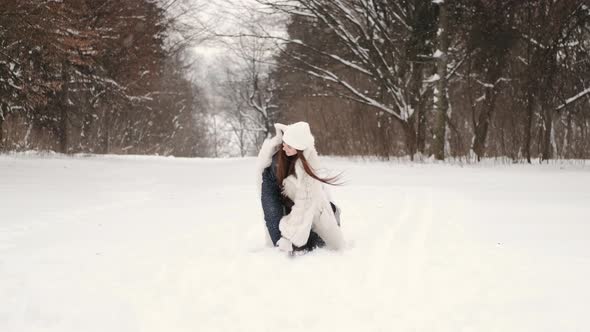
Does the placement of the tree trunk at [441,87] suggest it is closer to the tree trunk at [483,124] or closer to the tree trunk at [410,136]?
the tree trunk at [410,136]

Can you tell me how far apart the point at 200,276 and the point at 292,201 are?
1.10 m

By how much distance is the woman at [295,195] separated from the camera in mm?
3953

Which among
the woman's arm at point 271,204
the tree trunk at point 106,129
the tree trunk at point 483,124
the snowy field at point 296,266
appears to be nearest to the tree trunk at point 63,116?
the tree trunk at point 106,129

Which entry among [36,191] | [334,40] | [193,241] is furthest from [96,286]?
[334,40]

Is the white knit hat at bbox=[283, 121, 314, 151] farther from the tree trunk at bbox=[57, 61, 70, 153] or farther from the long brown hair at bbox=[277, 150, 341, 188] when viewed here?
the tree trunk at bbox=[57, 61, 70, 153]

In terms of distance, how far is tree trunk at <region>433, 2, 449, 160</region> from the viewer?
1218 cm

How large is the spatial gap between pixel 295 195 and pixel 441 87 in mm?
9231

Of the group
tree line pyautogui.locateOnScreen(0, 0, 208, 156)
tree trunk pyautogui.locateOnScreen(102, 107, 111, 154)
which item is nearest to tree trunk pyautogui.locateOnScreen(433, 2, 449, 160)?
tree line pyautogui.locateOnScreen(0, 0, 208, 156)

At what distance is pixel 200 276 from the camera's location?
11.2 ft

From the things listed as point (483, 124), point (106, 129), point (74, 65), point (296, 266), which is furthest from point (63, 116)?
point (296, 266)

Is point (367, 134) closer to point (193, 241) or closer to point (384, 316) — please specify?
point (193, 241)

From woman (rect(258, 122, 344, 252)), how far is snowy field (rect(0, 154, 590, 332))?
7.5 inches

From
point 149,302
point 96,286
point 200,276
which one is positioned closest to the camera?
point 149,302

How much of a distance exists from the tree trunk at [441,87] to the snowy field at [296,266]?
549 cm
